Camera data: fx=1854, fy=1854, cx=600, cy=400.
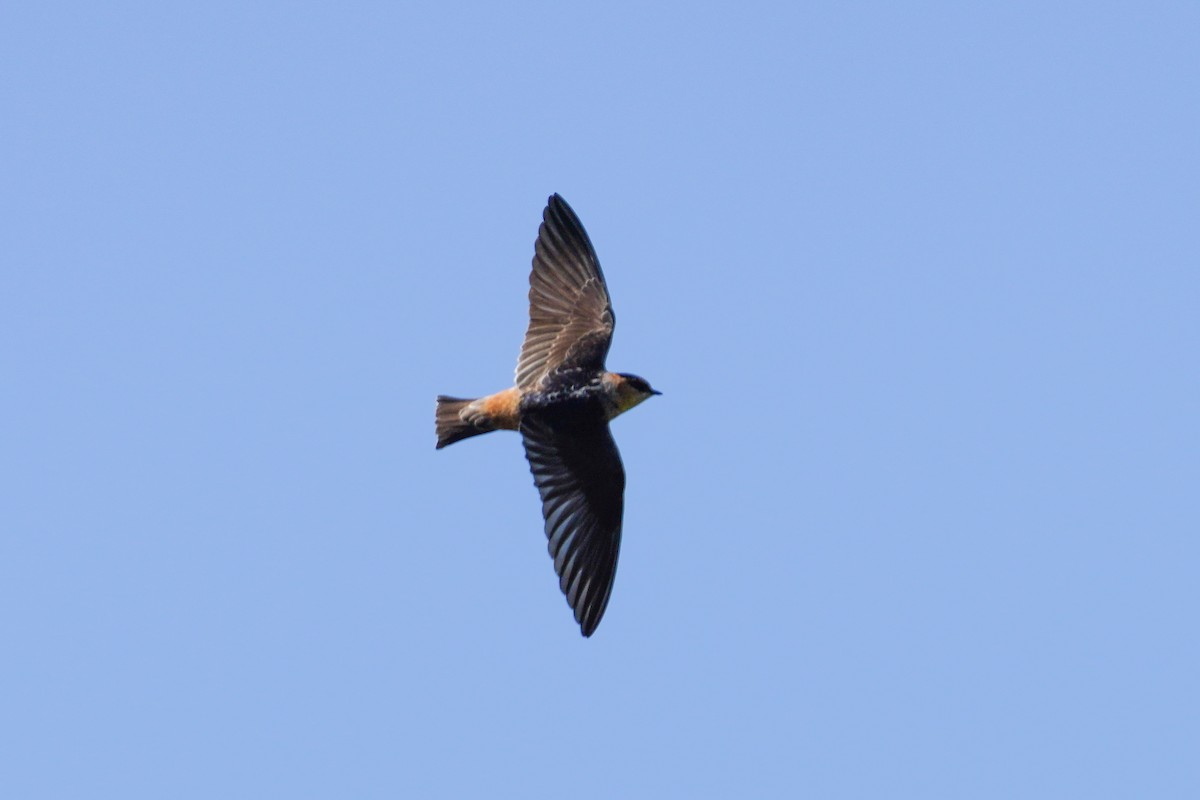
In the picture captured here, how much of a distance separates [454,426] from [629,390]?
2.96 feet

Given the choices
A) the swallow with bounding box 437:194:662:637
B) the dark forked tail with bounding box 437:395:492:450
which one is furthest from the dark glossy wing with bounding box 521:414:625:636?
the dark forked tail with bounding box 437:395:492:450

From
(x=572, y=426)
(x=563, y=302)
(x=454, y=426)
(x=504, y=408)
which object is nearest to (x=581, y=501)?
(x=572, y=426)

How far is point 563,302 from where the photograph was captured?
970 centimetres

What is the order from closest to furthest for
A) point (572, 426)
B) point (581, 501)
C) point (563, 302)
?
1. point (572, 426)
2. point (581, 501)
3. point (563, 302)

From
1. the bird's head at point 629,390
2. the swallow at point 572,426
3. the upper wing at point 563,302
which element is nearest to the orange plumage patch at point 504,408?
the swallow at point 572,426

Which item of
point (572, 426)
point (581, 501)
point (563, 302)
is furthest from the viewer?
point (563, 302)

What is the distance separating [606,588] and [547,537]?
418 mm

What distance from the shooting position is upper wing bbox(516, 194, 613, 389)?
31.2 ft

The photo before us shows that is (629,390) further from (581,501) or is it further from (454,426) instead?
(454,426)

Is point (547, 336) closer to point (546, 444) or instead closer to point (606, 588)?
point (546, 444)

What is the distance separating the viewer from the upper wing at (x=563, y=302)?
9.50m

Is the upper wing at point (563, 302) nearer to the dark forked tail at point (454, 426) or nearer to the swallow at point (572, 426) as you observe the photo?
the swallow at point (572, 426)

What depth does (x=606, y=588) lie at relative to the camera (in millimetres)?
9391

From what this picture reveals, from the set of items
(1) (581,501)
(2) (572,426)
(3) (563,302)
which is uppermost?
(3) (563,302)
